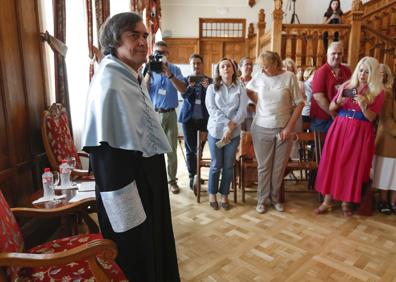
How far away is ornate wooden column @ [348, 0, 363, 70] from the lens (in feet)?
15.1

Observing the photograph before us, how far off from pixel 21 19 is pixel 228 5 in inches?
272

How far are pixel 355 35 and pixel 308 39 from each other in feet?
2.36

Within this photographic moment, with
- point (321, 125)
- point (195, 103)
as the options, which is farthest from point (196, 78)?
point (321, 125)

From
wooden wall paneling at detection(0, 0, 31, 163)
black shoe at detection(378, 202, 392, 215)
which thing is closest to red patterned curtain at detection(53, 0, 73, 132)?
wooden wall paneling at detection(0, 0, 31, 163)

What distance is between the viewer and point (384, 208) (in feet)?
9.39

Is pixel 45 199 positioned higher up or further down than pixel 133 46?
further down

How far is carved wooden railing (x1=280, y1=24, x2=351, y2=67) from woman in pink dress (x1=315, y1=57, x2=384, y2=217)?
2.27 metres

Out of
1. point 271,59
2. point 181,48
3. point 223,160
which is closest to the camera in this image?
point 271,59

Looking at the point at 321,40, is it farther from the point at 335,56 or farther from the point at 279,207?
the point at 279,207

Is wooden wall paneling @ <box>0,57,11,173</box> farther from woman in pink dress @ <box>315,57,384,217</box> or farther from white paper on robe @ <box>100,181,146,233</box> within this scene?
woman in pink dress @ <box>315,57,384,217</box>

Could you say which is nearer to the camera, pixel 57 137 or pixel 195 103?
pixel 57 137

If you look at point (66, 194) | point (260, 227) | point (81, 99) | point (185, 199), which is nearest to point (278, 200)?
point (260, 227)

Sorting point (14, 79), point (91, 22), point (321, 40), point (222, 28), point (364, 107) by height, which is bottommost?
point (364, 107)

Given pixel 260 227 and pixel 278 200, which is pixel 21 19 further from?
pixel 278 200
